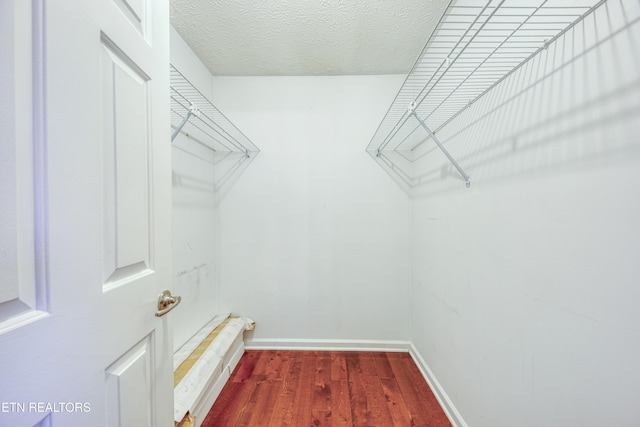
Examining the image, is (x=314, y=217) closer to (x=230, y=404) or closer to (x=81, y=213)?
(x=230, y=404)

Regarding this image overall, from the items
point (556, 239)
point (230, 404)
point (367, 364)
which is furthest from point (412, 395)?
point (556, 239)

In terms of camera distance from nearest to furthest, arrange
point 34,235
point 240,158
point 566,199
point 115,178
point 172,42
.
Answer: point 34,235 → point 115,178 → point 566,199 → point 172,42 → point 240,158

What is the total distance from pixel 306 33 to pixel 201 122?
2.95ft

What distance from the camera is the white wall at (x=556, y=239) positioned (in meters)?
0.53

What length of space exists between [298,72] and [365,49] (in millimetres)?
549

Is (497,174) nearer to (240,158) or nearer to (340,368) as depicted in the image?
(340,368)

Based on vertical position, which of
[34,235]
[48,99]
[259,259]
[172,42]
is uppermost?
[172,42]

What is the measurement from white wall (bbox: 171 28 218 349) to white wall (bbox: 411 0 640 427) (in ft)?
5.37

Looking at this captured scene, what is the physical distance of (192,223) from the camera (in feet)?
5.14

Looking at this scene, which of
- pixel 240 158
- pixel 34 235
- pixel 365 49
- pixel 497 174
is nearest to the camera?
pixel 34 235

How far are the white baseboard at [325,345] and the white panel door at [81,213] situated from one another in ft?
3.97

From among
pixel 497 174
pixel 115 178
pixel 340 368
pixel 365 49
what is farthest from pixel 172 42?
pixel 340 368

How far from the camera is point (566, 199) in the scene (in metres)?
0.65

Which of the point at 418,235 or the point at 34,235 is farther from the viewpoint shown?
the point at 418,235
